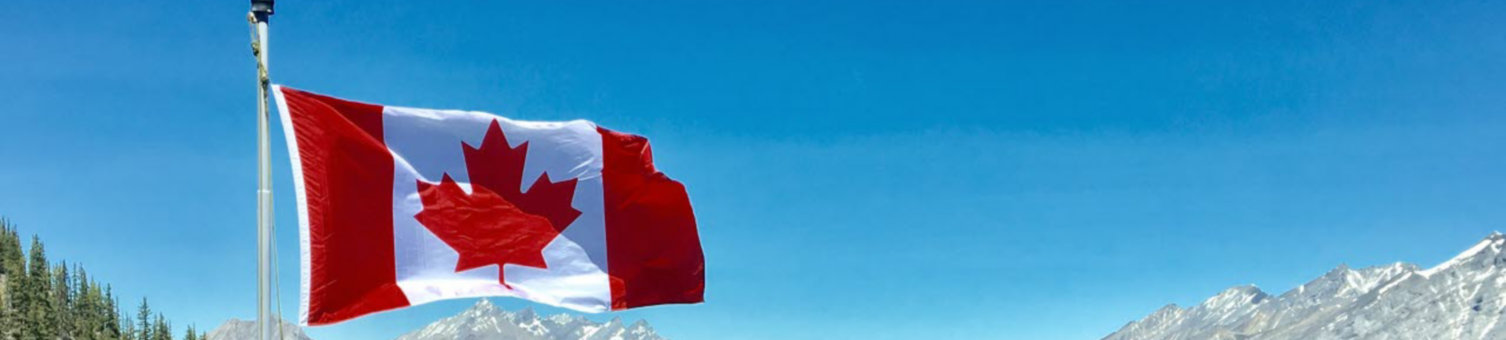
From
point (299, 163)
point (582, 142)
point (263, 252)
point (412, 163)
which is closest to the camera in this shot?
point (263, 252)

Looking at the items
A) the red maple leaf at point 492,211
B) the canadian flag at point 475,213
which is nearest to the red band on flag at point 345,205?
the canadian flag at point 475,213

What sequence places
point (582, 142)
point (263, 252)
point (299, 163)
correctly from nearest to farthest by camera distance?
point (263, 252) < point (299, 163) < point (582, 142)

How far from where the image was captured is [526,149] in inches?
1027

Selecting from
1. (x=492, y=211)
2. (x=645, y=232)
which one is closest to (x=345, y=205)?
(x=492, y=211)

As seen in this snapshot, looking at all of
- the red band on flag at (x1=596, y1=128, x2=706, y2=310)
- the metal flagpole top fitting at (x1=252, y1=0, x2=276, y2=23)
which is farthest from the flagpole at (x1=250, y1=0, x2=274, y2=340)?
the red band on flag at (x1=596, y1=128, x2=706, y2=310)

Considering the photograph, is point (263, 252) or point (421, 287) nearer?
point (263, 252)

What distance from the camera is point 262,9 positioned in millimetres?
22094

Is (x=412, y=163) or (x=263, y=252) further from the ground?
(x=412, y=163)

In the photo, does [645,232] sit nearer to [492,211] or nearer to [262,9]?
[492,211]

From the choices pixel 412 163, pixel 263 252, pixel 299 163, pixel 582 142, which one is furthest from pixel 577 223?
pixel 263 252

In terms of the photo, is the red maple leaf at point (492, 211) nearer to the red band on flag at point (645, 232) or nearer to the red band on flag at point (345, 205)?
the red band on flag at point (345, 205)

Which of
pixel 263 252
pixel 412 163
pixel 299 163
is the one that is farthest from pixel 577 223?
pixel 263 252

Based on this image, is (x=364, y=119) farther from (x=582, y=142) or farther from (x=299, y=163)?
(x=582, y=142)

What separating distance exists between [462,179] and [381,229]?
4.89 ft
